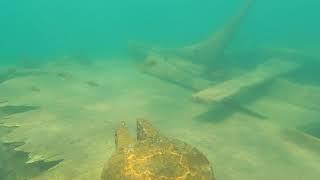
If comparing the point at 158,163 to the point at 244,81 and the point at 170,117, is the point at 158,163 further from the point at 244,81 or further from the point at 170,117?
the point at 244,81

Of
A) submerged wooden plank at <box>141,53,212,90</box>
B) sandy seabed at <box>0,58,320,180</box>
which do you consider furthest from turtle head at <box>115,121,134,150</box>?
submerged wooden plank at <box>141,53,212,90</box>

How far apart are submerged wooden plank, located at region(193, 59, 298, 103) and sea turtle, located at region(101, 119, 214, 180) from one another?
5365mm

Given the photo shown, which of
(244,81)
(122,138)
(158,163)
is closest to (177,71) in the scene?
(244,81)

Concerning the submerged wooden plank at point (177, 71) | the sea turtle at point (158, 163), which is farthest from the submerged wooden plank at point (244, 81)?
the sea turtle at point (158, 163)

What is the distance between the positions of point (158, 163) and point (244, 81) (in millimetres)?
8707

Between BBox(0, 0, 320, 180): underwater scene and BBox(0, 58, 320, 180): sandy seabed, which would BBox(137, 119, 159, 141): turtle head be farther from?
BBox(0, 58, 320, 180): sandy seabed

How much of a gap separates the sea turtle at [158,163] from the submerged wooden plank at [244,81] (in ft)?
17.6

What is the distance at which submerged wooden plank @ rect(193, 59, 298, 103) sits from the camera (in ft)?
36.0

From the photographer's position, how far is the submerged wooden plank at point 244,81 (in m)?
11.0

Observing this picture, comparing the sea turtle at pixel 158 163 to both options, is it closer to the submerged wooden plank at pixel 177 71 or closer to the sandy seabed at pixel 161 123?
the sandy seabed at pixel 161 123

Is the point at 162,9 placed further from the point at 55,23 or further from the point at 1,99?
the point at 1,99

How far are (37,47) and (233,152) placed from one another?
35.6 metres

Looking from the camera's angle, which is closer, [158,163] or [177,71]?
[158,163]

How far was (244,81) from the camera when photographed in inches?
527
